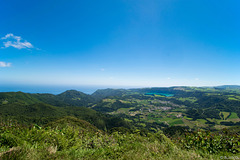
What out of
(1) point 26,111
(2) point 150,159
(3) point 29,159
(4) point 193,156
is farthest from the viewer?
(1) point 26,111

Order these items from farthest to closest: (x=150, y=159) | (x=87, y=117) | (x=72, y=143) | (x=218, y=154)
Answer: (x=87, y=117) < (x=72, y=143) < (x=218, y=154) < (x=150, y=159)

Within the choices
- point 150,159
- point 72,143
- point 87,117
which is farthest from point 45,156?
point 87,117

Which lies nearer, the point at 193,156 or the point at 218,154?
the point at 193,156

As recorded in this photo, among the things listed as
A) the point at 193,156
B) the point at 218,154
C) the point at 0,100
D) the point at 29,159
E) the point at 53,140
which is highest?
the point at 29,159

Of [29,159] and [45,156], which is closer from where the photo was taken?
[29,159]

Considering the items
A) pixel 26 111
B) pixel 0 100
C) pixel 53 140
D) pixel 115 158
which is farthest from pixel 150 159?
pixel 0 100

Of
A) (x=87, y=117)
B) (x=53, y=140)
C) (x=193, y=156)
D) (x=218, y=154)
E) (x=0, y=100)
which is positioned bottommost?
(x=87, y=117)

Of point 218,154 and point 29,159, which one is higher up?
point 29,159

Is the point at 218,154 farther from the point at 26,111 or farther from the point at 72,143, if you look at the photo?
the point at 26,111

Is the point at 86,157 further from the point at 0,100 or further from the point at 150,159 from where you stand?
the point at 0,100
